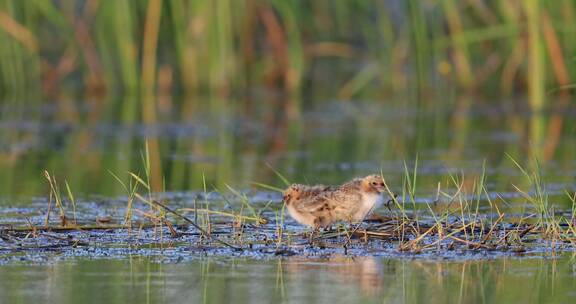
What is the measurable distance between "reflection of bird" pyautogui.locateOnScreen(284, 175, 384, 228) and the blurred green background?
333cm

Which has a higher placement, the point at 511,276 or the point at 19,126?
the point at 19,126

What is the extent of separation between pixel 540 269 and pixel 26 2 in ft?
40.8

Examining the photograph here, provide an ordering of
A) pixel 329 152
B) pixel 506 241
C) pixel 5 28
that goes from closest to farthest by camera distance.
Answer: pixel 506 241
pixel 329 152
pixel 5 28

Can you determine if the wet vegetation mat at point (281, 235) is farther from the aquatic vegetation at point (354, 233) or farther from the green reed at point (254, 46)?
the green reed at point (254, 46)

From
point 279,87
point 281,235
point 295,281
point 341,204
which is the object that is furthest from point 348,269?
point 279,87

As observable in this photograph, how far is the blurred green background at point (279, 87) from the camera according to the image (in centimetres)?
1292

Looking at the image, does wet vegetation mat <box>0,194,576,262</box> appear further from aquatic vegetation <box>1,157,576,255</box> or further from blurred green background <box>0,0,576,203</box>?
blurred green background <box>0,0,576,203</box>

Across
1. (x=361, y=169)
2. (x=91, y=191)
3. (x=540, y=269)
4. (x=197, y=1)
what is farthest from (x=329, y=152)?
(x=540, y=269)

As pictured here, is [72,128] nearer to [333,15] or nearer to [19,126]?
[19,126]

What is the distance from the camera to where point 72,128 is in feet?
50.7

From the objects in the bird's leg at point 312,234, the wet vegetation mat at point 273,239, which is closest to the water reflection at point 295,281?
the wet vegetation mat at point 273,239

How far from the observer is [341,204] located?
314 inches

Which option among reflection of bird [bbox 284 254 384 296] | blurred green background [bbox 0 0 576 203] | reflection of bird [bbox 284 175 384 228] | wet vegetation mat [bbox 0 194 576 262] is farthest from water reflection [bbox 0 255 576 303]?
blurred green background [bbox 0 0 576 203]

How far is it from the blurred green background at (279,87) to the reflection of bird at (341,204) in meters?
3.33
